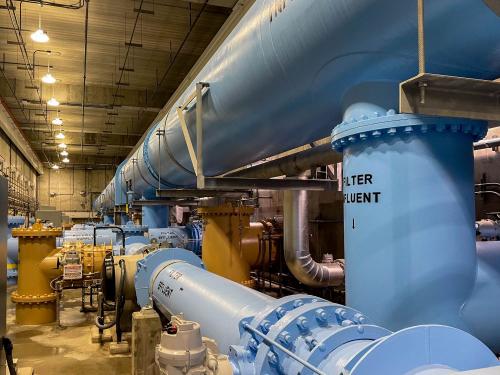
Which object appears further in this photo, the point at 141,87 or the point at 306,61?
the point at 141,87

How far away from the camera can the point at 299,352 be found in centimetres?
120

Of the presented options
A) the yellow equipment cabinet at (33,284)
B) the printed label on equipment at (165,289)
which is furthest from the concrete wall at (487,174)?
the yellow equipment cabinet at (33,284)

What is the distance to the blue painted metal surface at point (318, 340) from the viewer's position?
933 millimetres

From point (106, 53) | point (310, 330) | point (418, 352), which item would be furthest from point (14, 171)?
point (418, 352)

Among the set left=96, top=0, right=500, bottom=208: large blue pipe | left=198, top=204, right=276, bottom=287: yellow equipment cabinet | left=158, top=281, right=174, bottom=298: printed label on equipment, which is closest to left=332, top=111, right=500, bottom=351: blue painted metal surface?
left=96, top=0, right=500, bottom=208: large blue pipe

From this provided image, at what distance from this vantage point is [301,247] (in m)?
5.14

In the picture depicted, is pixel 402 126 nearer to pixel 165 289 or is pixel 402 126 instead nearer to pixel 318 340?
pixel 318 340

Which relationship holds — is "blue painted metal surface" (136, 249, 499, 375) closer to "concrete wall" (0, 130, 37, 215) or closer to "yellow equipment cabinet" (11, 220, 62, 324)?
"yellow equipment cabinet" (11, 220, 62, 324)

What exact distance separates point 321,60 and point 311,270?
3996 millimetres

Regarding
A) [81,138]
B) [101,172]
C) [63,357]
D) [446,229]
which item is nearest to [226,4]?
[63,357]

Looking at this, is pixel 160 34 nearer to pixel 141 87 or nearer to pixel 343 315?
pixel 141 87

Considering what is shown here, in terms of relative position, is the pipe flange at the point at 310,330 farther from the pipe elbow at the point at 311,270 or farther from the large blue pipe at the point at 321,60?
the pipe elbow at the point at 311,270

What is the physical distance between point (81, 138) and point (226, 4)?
12.4 metres

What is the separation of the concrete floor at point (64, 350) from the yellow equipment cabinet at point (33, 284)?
164 mm
